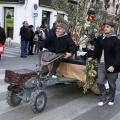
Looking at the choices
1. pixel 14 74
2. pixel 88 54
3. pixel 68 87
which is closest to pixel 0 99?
pixel 14 74

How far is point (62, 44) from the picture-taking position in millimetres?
6473

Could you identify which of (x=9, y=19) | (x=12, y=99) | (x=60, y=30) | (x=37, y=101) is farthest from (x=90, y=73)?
(x=9, y=19)

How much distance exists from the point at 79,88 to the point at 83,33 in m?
1.68

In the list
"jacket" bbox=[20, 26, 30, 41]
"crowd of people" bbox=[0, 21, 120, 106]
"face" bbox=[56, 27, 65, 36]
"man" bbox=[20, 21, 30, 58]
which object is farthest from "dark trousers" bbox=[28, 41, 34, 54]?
"face" bbox=[56, 27, 65, 36]

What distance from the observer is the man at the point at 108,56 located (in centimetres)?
577

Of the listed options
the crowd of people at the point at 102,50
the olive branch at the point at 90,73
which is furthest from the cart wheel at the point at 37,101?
the olive branch at the point at 90,73

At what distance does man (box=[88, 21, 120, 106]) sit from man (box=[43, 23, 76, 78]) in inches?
24.8

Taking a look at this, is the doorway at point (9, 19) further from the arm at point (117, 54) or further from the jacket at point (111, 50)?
the arm at point (117, 54)

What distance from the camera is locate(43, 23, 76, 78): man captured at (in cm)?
636

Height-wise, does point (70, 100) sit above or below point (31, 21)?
below

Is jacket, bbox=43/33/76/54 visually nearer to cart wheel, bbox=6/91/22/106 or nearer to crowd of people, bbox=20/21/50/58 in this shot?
cart wheel, bbox=6/91/22/106

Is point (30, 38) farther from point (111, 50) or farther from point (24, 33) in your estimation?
point (111, 50)

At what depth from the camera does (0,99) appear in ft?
20.2

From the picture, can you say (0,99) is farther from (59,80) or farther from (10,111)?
(59,80)
